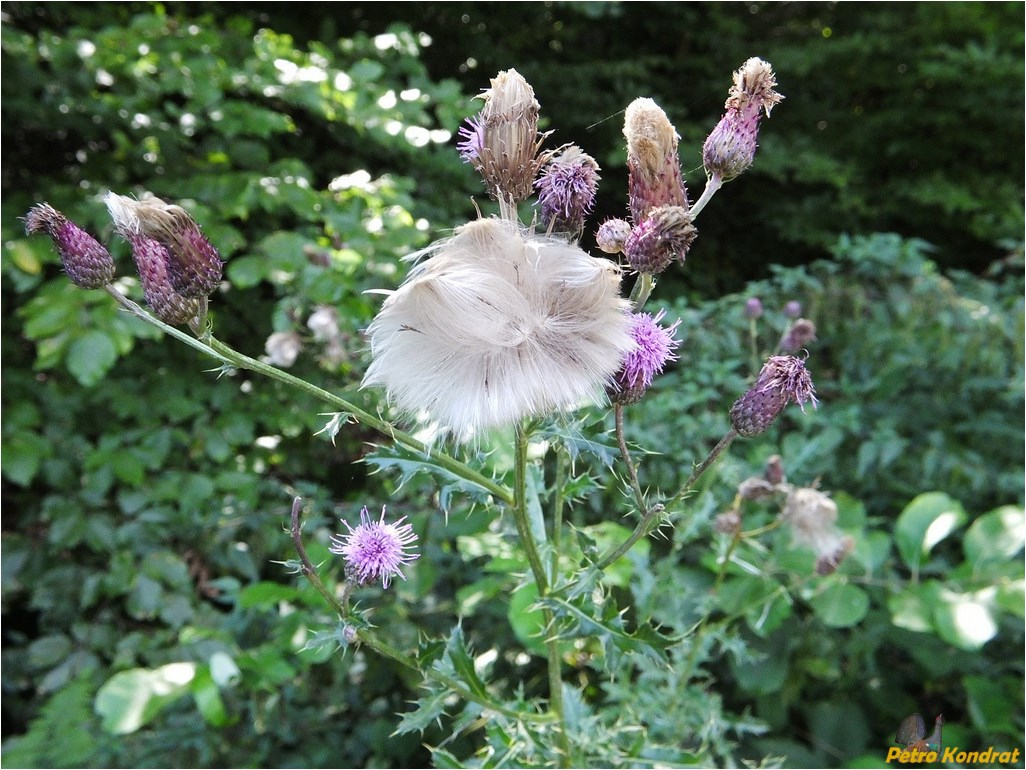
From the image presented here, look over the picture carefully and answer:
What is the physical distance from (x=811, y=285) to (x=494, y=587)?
1.73m

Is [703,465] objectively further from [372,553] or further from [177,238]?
[177,238]

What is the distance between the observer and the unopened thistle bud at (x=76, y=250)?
3.06 ft

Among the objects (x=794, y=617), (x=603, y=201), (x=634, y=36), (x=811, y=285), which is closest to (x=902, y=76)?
(x=634, y=36)

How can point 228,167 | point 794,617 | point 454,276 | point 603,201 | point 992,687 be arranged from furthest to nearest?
point 603,201 → point 228,167 → point 794,617 → point 992,687 → point 454,276

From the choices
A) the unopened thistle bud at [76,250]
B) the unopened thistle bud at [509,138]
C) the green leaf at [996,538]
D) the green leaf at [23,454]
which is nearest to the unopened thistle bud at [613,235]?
the unopened thistle bud at [509,138]

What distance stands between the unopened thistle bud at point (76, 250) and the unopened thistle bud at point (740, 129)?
0.75 m

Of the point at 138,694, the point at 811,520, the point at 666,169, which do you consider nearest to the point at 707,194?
the point at 666,169

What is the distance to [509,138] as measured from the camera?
2.93ft

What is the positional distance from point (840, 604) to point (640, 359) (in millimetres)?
1267

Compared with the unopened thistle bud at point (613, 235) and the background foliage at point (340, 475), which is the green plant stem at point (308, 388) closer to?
the unopened thistle bud at point (613, 235)

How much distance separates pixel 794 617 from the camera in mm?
2160

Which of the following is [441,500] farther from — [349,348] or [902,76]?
[902,76]

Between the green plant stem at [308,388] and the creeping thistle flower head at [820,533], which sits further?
the creeping thistle flower head at [820,533]

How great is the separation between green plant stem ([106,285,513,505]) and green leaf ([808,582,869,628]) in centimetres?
119
